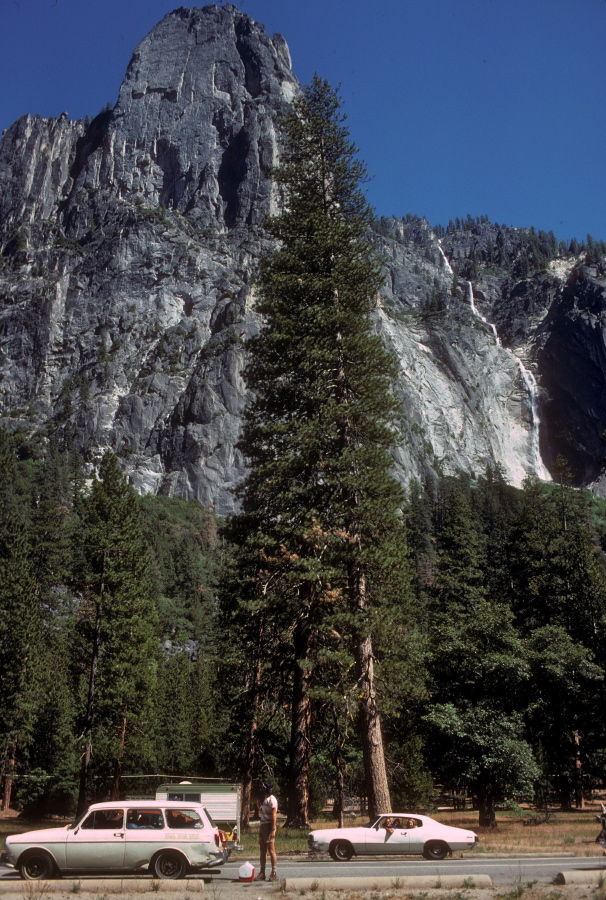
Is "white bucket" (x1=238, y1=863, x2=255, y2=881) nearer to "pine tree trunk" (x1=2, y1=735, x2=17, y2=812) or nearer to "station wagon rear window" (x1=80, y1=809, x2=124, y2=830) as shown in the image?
"station wagon rear window" (x1=80, y1=809, x2=124, y2=830)

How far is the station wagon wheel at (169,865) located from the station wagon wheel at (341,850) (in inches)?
163

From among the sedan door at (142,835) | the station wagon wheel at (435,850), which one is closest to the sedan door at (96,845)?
the sedan door at (142,835)

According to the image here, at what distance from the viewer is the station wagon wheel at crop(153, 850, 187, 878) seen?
11.9 meters

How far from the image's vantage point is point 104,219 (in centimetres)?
18862

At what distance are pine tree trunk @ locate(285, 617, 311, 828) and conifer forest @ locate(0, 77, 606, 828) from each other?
6 cm

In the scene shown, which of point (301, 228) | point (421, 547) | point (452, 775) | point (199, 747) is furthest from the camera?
point (421, 547)

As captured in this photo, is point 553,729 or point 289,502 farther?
point 553,729

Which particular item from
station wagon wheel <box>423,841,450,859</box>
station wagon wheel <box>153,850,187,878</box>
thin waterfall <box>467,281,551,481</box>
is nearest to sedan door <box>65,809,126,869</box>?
station wagon wheel <box>153,850,187,878</box>

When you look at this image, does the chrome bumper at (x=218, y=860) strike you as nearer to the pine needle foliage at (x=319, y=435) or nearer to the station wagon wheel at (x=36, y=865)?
the station wagon wheel at (x=36, y=865)

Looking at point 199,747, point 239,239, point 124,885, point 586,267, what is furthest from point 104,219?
point 124,885

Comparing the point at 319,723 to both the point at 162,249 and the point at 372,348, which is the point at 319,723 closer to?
the point at 372,348

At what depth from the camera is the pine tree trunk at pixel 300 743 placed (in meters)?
19.5

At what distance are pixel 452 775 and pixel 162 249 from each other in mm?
170149

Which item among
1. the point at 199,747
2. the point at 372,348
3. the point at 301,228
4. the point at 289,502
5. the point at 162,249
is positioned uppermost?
the point at 162,249
